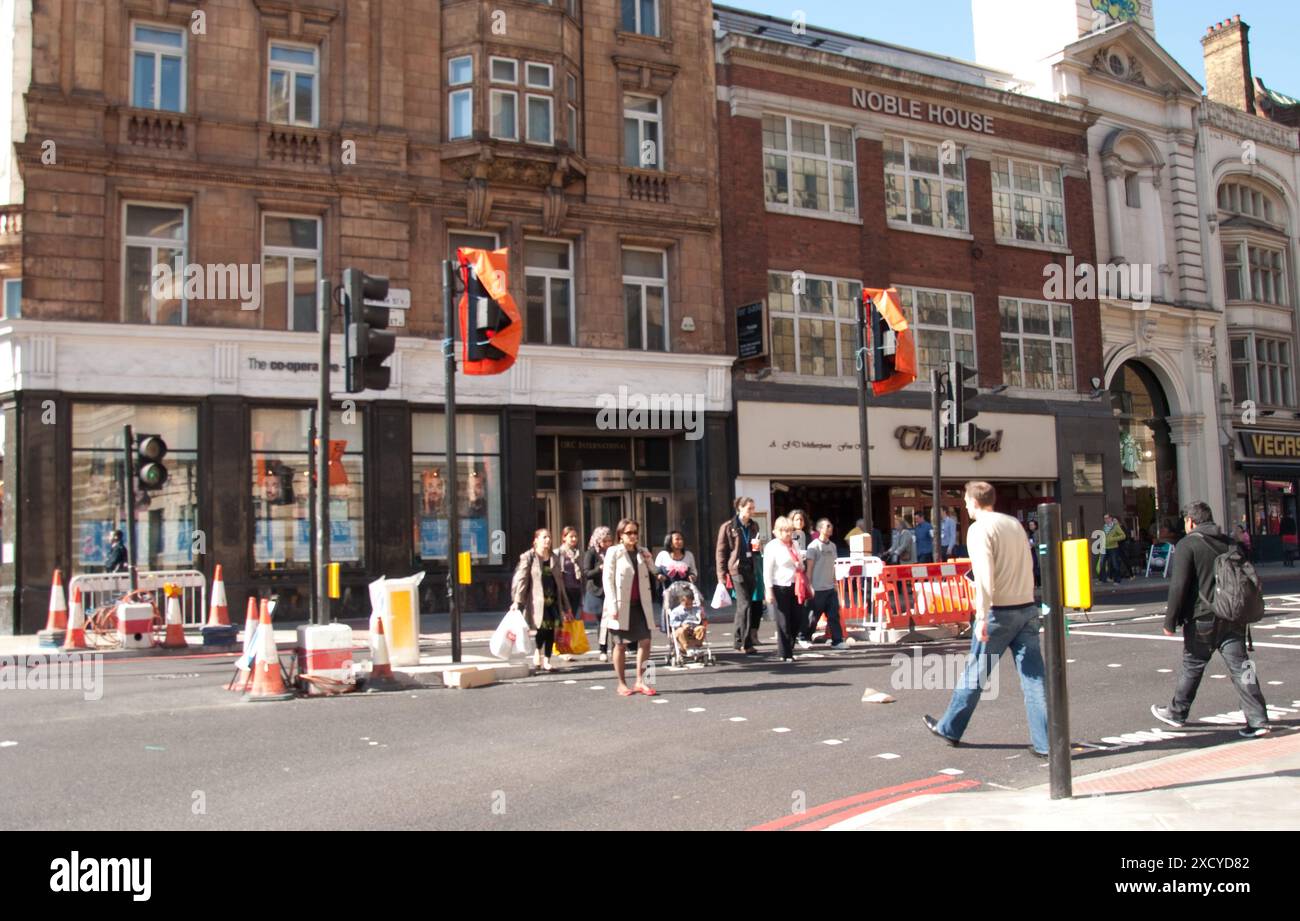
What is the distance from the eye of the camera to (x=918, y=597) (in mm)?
16156

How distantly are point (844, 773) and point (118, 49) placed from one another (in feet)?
61.7

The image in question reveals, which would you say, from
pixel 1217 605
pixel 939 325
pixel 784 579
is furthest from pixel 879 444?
pixel 1217 605

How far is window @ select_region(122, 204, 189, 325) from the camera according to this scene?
65.7 ft

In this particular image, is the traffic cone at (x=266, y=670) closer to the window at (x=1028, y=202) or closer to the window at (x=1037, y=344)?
the window at (x=1037, y=344)

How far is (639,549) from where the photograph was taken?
12.0m

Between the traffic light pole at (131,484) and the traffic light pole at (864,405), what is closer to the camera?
the traffic light pole at (131,484)

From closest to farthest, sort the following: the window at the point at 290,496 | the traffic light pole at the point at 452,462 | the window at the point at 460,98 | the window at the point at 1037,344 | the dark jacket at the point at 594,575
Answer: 1. the traffic light pole at the point at 452,462
2. the dark jacket at the point at 594,575
3. the window at the point at 290,496
4. the window at the point at 460,98
5. the window at the point at 1037,344

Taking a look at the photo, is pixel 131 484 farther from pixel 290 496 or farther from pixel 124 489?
pixel 290 496

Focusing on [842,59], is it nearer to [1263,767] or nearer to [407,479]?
[407,479]

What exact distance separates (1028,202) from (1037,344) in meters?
3.93

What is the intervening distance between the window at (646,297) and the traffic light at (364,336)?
12.9 metres

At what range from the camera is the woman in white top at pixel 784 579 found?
13.0 m

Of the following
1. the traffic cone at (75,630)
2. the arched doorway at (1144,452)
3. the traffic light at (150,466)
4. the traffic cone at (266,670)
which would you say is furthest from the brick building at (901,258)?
the traffic cone at (266,670)

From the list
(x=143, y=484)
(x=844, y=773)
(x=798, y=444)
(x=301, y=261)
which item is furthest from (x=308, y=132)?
(x=844, y=773)
